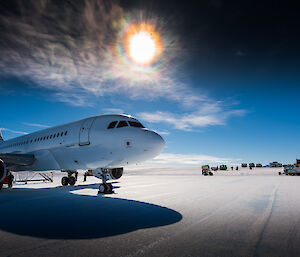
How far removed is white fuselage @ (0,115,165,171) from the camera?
36.3 ft

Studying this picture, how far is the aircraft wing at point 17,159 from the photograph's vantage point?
1670 cm

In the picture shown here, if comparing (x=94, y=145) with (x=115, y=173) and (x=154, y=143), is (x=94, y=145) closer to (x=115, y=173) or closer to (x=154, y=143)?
(x=115, y=173)

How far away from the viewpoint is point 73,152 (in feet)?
46.5

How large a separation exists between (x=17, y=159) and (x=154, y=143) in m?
11.8

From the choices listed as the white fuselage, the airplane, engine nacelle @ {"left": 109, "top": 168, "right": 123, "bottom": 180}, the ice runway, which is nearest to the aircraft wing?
A: the airplane

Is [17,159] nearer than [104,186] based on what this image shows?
No

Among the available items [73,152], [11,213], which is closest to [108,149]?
[73,152]

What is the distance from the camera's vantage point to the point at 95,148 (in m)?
12.6

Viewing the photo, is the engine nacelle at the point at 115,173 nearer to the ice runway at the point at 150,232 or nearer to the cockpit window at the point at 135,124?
the cockpit window at the point at 135,124

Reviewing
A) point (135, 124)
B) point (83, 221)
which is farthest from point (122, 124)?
point (83, 221)

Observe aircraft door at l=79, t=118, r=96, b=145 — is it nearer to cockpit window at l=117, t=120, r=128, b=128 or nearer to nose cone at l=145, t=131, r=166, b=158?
cockpit window at l=117, t=120, r=128, b=128

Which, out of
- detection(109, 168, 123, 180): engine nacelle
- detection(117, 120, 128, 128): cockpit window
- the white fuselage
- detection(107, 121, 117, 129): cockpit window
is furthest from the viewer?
detection(109, 168, 123, 180): engine nacelle

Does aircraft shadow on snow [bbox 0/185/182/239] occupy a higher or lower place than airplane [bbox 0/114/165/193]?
lower

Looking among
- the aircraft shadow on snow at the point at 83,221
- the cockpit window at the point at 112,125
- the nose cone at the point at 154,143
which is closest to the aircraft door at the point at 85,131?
the cockpit window at the point at 112,125
